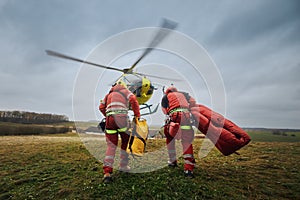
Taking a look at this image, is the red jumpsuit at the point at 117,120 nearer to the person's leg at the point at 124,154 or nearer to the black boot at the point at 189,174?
the person's leg at the point at 124,154

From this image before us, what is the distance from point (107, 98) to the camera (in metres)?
5.66

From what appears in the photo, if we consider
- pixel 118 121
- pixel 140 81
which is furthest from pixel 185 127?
pixel 140 81

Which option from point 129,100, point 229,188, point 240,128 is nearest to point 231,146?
point 240,128

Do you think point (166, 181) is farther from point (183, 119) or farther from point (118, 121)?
point (118, 121)

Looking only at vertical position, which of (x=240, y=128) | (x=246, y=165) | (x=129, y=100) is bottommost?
(x=246, y=165)

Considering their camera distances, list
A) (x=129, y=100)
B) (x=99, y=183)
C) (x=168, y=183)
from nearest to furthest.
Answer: (x=168, y=183), (x=99, y=183), (x=129, y=100)

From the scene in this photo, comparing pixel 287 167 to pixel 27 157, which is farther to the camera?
pixel 27 157

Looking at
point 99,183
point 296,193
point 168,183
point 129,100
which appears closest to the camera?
point 296,193

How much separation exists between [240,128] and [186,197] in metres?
2.34

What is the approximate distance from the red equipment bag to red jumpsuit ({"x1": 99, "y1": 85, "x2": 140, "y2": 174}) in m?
2.17

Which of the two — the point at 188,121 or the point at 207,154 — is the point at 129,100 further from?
the point at 207,154

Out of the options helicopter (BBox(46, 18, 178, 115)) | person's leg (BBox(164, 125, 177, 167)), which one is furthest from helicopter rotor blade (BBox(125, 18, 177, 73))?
person's leg (BBox(164, 125, 177, 167))

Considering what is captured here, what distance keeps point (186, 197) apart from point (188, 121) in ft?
6.92

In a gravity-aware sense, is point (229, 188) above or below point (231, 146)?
below
